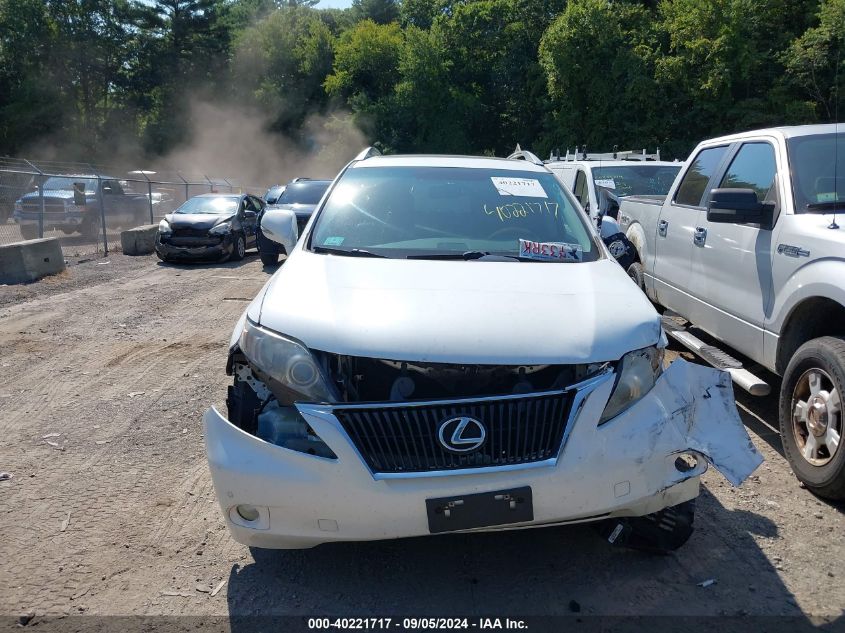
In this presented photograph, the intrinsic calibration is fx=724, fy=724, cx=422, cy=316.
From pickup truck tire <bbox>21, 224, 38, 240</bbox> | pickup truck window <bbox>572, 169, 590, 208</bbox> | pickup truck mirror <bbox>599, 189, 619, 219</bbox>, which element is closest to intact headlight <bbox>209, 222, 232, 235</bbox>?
pickup truck tire <bbox>21, 224, 38, 240</bbox>

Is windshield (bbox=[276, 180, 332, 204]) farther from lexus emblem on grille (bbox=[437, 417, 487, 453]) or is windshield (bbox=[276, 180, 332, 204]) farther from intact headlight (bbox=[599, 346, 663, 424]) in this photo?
lexus emblem on grille (bbox=[437, 417, 487, 453])

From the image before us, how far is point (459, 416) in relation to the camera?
2793mm

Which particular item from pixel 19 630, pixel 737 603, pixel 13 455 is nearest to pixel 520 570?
pixel 737 603

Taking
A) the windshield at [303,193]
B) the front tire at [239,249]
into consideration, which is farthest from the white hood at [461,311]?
the front tire at [239,249]

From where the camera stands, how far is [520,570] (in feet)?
10.6

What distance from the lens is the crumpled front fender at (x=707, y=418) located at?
9.92 ft

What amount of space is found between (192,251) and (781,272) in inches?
483

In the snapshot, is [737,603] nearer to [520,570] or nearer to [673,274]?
[520,570]

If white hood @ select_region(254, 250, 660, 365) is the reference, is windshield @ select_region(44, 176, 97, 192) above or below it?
below

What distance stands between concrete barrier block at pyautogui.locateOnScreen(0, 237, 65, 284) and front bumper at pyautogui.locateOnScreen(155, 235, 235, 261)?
7.64 ft

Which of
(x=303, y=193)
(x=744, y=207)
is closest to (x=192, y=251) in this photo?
(x=303, y=193)

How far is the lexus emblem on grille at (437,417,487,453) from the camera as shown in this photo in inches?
109

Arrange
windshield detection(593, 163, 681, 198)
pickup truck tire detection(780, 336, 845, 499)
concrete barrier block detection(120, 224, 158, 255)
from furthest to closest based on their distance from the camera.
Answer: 1. concrete barrier block detection(120, 224, 158, 255)
2. windshield detection(593, 163, 681, 198)
3. pickup truck tire detection(780, 336, 845, 499)

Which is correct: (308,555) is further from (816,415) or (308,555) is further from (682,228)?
(682,228)
